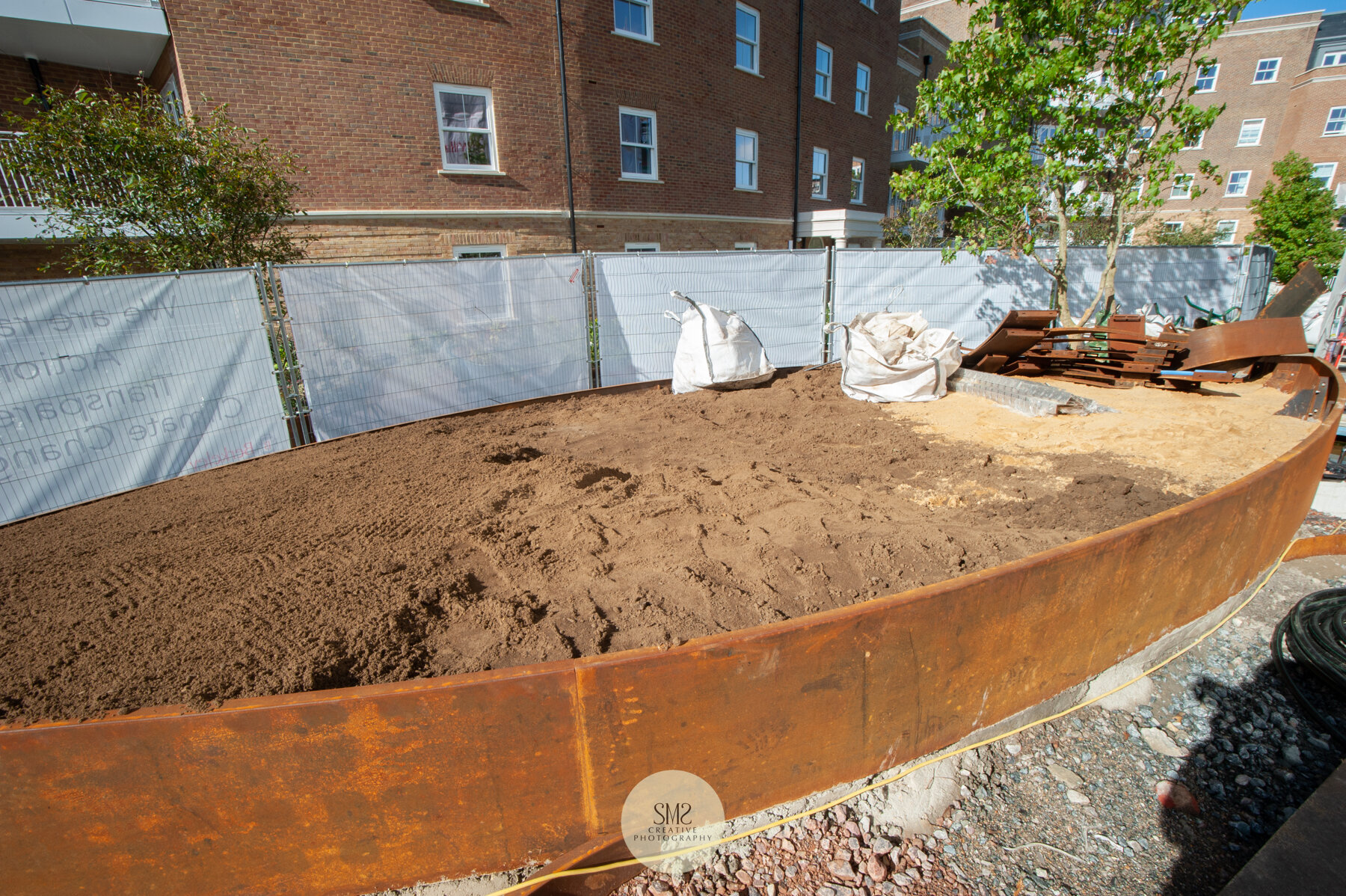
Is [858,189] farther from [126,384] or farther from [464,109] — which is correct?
[126,384]

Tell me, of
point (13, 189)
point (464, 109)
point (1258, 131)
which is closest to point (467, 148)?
point (464, 109)

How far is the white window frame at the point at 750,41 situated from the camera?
54.0 ft

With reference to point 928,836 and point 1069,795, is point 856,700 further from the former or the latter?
point 1069,795

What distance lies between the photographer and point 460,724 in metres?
1.80

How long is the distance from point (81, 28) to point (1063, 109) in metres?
15.3

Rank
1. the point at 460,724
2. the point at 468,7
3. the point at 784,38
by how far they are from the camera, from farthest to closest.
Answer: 1. the point at 784,38
2. the point at 468,7
3. the point at 460,724

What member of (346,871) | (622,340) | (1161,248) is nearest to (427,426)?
(622,340)

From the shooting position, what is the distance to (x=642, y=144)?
1515cm

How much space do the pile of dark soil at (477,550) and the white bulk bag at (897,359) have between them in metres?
1.49

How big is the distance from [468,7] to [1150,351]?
13568mm

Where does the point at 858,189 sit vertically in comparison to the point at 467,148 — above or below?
below

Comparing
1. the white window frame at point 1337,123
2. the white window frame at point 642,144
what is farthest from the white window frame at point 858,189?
the white window frame at point 1337,123

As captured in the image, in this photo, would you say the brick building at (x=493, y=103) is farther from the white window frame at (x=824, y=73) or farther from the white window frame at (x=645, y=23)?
the white window frame at (x=824, y=73)

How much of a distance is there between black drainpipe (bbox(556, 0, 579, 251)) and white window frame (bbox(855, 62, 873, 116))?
12.9 m
